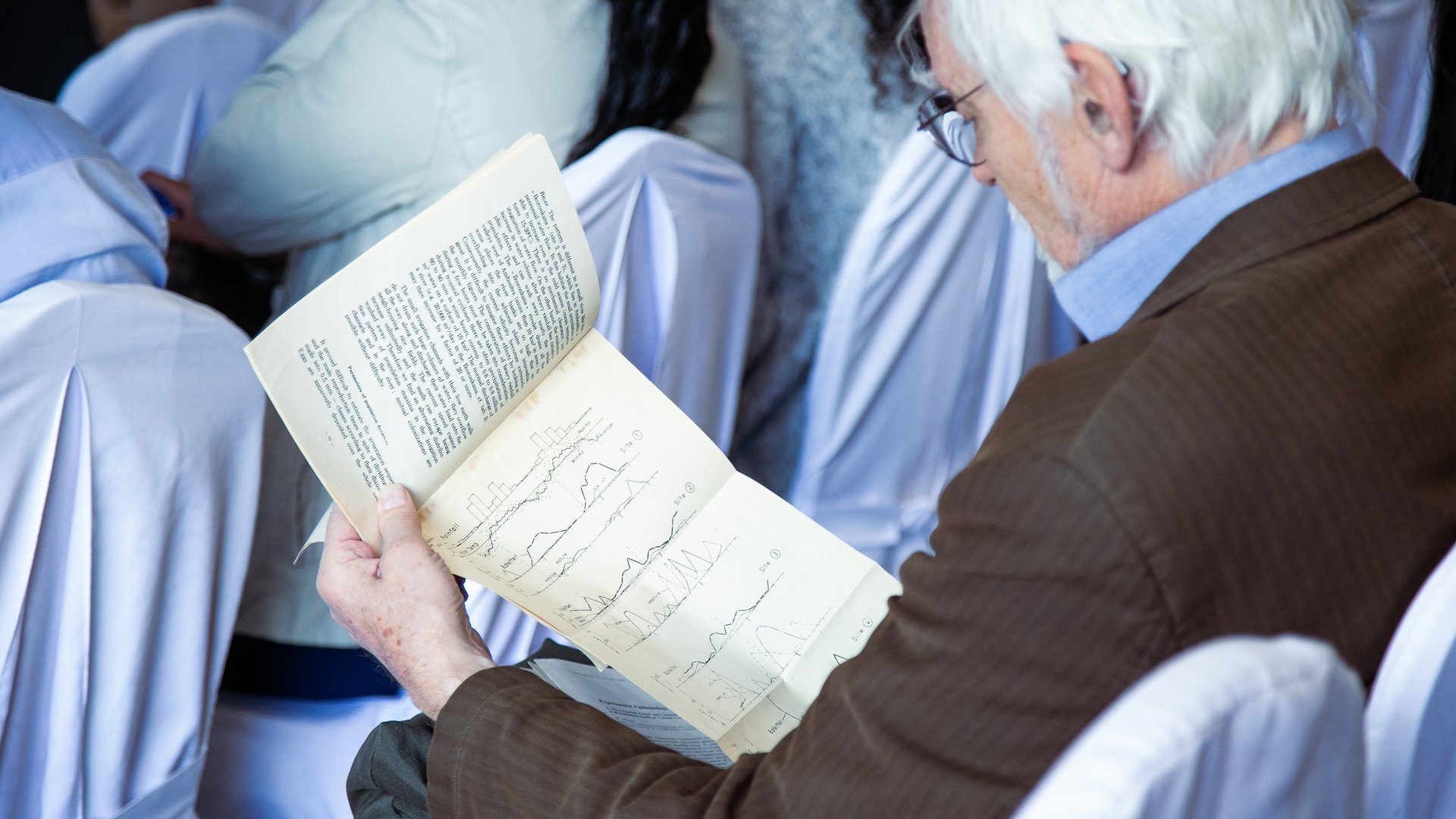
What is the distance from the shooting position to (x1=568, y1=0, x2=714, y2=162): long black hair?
4.03 feet

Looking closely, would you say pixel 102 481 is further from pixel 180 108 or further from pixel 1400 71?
pixel 1400 71

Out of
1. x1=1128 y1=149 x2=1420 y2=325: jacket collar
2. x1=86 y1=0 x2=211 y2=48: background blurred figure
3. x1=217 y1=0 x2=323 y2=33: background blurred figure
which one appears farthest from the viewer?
x1=217 y1=0 x2=323 y2=33: background blurred figure

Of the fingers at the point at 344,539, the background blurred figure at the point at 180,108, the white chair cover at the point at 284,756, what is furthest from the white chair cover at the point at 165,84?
the fingers at the point at 344,539

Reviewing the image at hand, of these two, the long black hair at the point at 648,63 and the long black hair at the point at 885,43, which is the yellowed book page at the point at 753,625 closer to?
the long black hair at the point at 648,63

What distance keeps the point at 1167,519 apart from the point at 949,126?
0.38 metres

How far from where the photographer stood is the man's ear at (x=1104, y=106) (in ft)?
2.09

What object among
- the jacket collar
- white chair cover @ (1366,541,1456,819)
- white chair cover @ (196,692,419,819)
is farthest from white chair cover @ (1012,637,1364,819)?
white chair cover @ (196,692,419,819)

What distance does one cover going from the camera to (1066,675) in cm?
52

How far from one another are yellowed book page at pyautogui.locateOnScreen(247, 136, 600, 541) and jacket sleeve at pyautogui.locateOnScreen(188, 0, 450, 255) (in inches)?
19.3

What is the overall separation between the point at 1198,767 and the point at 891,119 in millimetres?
1269

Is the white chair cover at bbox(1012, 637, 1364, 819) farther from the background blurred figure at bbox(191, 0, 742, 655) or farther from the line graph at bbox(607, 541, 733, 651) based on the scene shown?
the background blurred figure at bbox(191, 0, 742, 655)

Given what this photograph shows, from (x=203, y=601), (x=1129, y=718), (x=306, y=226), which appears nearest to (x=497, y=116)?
(x=306, y=226)

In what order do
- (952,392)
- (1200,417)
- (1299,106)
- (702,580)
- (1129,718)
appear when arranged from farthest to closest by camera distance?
(952,392), (702,580), (1299,106), (1200,417), (1129,718)

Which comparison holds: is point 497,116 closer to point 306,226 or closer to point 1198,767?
point 306,226
